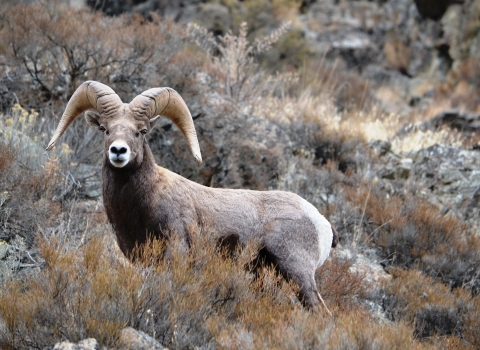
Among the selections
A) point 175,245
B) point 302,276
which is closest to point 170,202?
point 175,245

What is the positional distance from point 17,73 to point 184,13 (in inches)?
329

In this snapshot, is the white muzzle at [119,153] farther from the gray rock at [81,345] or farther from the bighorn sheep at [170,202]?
the gray rock at [81,345]

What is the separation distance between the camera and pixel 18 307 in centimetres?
382

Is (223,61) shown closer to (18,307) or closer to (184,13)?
(184,13)

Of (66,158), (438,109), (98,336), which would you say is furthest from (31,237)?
(438,109)

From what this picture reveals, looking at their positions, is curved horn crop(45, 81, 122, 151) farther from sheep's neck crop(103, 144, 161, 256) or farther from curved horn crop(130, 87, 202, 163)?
sheep's neck crop(103, 144, 161, 256)

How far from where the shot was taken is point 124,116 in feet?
16.1

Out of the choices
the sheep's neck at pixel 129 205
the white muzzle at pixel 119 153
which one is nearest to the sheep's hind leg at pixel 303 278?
the sheep's neck at pixel 129 205

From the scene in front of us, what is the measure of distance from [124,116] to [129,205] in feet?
2.45

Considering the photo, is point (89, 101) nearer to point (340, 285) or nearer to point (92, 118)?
point (92, 118)

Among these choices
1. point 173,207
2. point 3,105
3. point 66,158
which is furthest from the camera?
point 3,105

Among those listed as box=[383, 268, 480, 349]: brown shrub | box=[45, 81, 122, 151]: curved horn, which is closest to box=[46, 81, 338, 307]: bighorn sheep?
box=[45, 81, 122, 151]: curved horn

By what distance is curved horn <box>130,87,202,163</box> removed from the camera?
5062 millimetres

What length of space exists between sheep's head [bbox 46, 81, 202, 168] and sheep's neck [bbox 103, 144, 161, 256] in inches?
4.8
